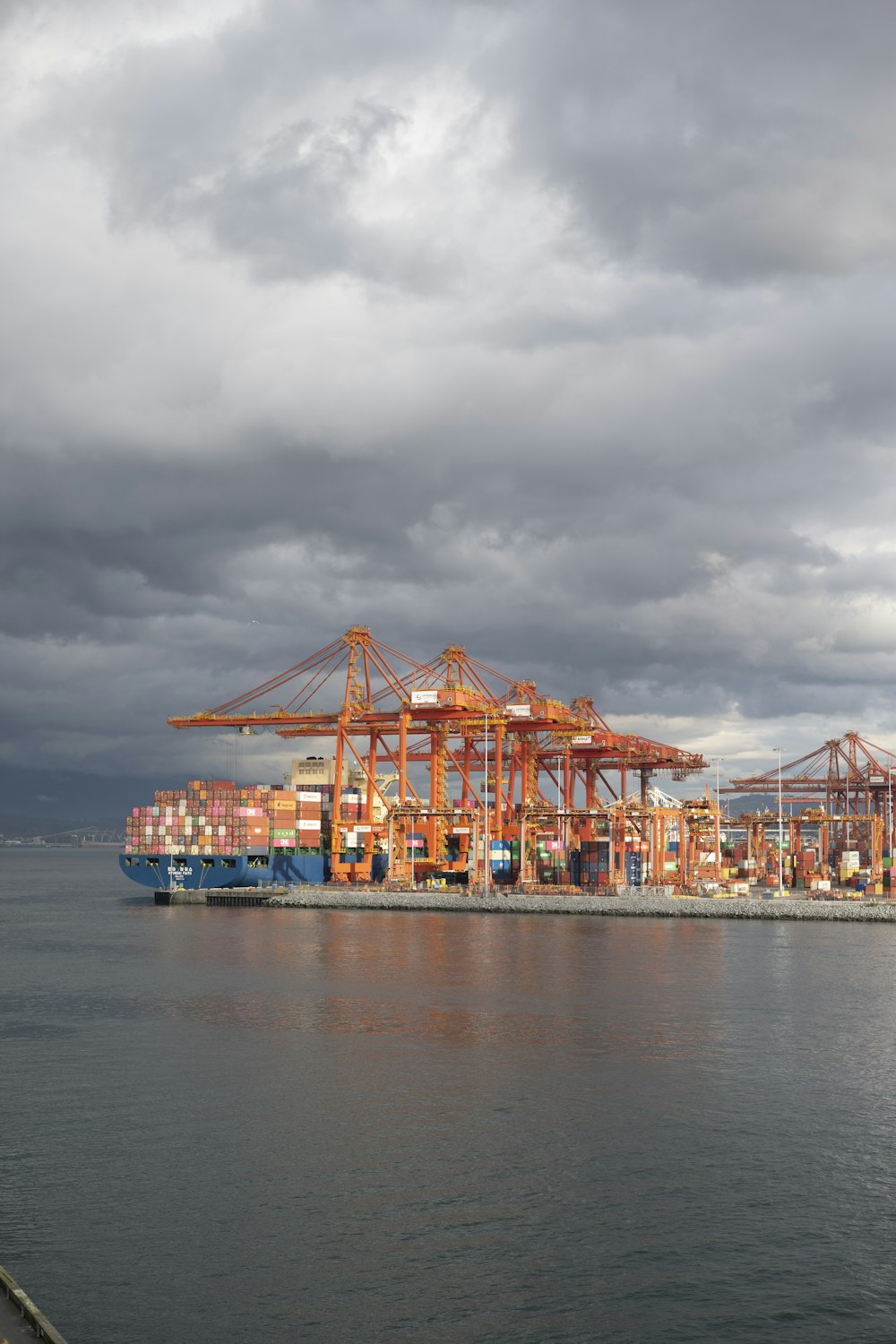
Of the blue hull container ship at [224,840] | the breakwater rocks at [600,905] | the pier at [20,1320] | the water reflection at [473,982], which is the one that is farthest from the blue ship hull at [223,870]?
the pier at [20,1320]

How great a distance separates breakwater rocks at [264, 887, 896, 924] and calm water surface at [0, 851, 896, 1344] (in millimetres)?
45526

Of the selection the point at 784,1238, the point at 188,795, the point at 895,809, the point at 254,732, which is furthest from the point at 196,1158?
the point at 895,809

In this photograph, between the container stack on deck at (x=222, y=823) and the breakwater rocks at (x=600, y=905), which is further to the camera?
the container stack on deck at (x=222, y=823)

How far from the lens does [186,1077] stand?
1359 inches

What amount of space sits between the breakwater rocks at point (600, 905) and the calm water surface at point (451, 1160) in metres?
45.5

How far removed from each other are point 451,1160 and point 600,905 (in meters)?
77.7

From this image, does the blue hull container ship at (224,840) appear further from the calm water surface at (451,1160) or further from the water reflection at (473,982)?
the calm water surface at (451,1160)

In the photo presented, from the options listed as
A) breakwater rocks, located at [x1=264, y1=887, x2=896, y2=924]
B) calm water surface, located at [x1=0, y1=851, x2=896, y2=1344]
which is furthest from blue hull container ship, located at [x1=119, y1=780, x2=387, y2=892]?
calm water surface, located at [x1=0, y1=851, x2=896, y2=1344]

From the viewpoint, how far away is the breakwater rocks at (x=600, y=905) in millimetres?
99312

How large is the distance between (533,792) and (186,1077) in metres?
98.1

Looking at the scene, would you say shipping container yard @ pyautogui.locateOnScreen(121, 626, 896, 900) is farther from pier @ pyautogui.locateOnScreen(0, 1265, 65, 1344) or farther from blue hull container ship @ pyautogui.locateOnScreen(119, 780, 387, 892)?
pier @ pyautogui.locateOnScreen(0, 1265, 65, 1344)

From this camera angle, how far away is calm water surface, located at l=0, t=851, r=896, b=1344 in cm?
1947

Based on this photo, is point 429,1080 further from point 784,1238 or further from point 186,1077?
point 784,1238

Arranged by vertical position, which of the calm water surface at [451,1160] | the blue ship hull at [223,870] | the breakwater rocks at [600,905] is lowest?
the breakwater rocks at [600,905]
